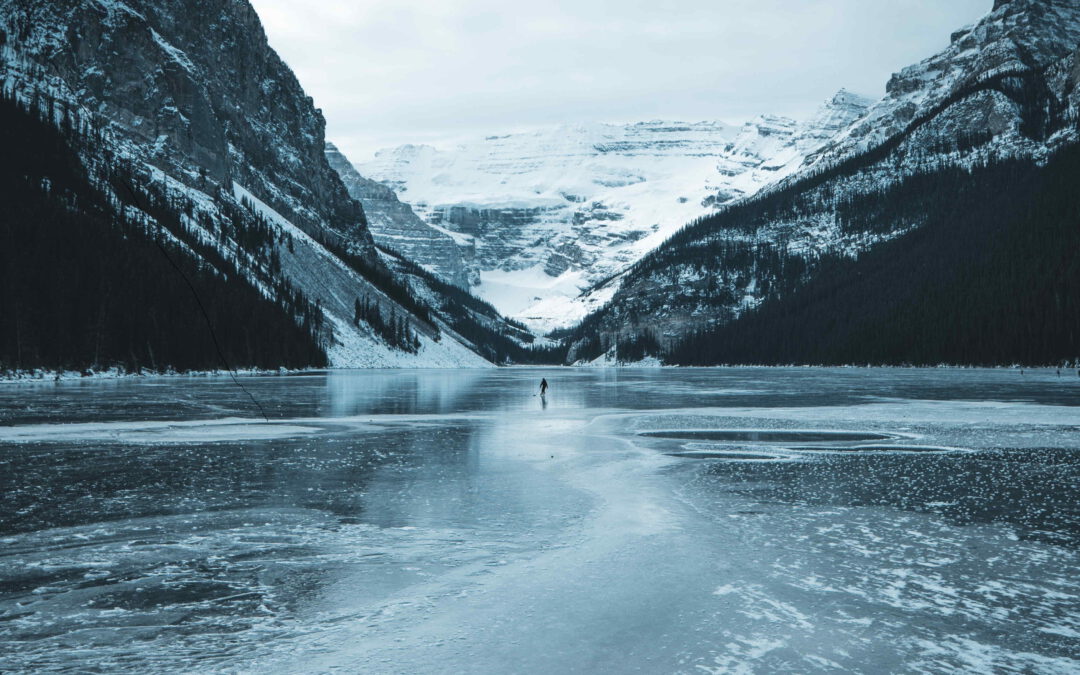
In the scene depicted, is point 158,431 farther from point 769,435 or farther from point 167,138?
point 167,138

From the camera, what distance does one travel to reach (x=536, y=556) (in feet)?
42.3

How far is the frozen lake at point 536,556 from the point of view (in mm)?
8859

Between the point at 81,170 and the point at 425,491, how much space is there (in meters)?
129

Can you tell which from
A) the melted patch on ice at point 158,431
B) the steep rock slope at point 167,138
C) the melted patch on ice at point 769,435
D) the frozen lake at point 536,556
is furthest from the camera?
the steep rock slope at point 167,138

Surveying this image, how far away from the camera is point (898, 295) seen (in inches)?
7003

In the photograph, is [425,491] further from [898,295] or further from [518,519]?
[898,295]

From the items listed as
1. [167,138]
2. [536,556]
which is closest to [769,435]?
[536,556]

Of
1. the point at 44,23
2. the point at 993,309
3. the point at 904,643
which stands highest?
the point at 44,23

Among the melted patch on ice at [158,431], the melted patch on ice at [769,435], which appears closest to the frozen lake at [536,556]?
the melted patch on ice at [158,431]

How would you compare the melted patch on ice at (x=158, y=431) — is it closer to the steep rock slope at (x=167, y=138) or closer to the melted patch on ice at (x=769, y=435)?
the melted patch on ice at (x=769, y=435)

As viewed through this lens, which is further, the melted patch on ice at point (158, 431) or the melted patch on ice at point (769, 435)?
the melted patch on ice at point (769, 435)

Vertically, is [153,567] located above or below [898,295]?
below

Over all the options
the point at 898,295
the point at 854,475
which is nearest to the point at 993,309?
the point at 898,295

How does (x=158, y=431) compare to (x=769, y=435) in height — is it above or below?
above
